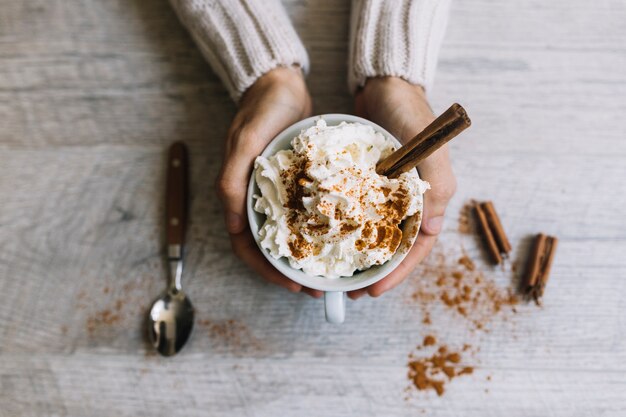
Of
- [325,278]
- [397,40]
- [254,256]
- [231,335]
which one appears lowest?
[231,335]

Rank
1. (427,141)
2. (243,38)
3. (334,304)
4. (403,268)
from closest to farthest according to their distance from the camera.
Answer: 1. (427,141)
2. (334,304)
3. (403,268)
4. (243,38)

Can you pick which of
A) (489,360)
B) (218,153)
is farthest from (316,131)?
(489,360)

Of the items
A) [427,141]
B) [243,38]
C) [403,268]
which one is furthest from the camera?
[243,38]

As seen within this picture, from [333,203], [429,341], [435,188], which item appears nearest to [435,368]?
[429,341]

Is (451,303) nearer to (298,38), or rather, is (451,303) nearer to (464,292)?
(464,292)

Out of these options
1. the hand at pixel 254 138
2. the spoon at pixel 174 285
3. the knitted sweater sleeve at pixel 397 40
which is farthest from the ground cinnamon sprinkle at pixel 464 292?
the spoon at pixel 174 285

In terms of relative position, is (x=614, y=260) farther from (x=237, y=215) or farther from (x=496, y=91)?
(x=237, y=215)

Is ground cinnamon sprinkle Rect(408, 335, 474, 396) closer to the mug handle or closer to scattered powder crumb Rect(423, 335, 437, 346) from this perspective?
scattered powder crumb Rect(423, 335, 437, 346)

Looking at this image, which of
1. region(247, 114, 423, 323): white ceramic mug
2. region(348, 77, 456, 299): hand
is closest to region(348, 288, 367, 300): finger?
region(348, 77, 456, 299): hand
